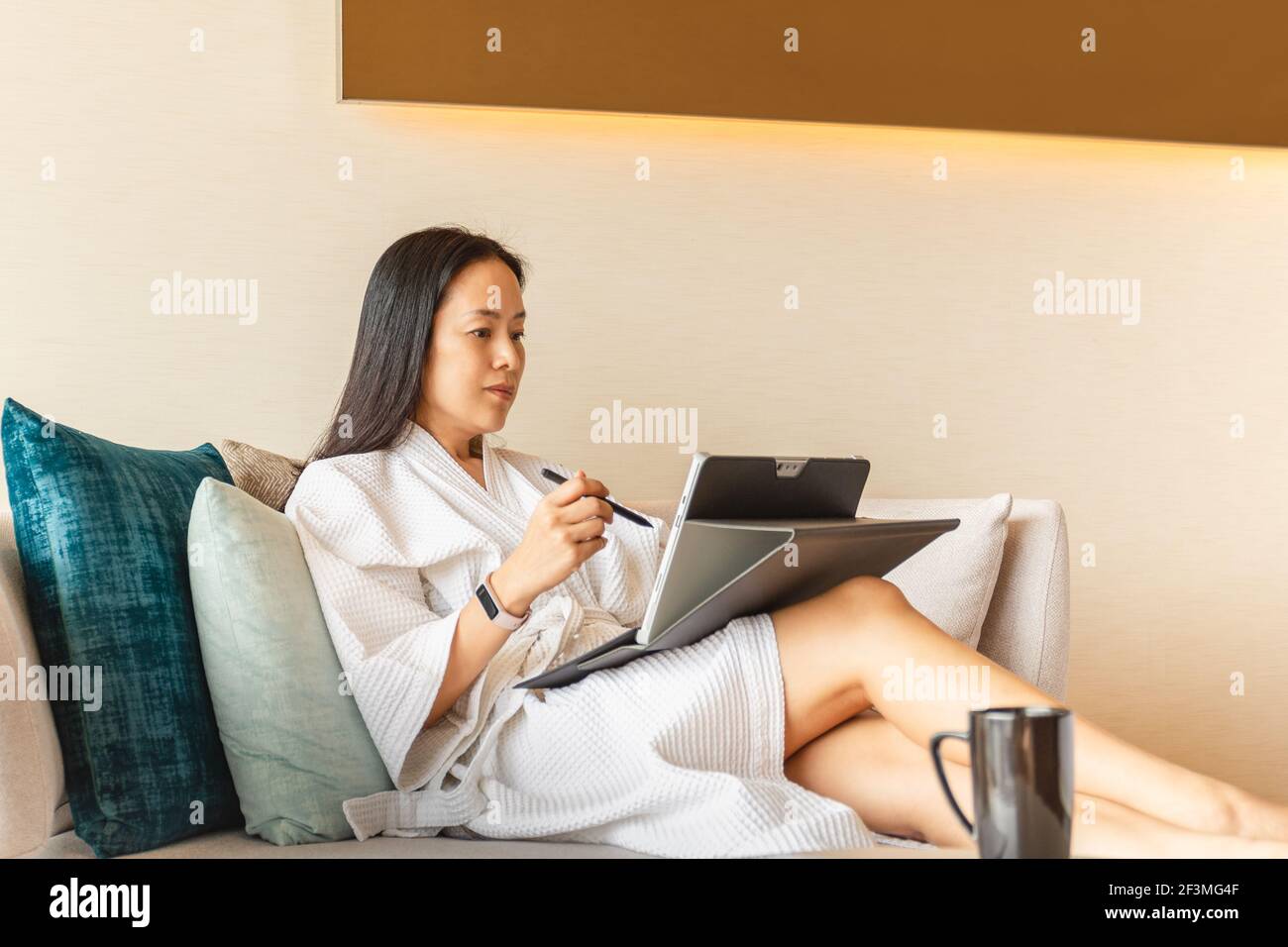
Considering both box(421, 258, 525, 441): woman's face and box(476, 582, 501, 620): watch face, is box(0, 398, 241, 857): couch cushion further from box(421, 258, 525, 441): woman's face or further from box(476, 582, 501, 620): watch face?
box(421, 258, 525, 441): woman's face

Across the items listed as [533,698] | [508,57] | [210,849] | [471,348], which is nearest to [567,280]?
[508,57]

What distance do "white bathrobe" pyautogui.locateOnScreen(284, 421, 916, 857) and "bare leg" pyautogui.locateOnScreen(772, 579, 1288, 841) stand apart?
0.10 meters

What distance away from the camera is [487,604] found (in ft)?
5.04

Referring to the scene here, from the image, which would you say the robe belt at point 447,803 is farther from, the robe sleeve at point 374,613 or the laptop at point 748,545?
the laptop at point 748,545

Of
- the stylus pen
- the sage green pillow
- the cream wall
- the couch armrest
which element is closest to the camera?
the sage green pillow

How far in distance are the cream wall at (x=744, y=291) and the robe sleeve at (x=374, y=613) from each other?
2.53ft

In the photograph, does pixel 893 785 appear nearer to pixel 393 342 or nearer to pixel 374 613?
pixel 374 613

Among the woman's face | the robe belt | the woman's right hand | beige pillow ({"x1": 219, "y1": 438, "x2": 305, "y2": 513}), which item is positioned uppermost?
the woman's face

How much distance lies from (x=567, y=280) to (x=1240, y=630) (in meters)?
1.85

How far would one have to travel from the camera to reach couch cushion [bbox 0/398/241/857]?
135 centimetres

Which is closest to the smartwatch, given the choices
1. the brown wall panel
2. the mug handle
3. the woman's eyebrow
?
the woman's eyebrow

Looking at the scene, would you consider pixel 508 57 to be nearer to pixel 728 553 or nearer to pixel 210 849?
pixel 728 553

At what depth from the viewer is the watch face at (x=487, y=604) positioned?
1531 millimetres

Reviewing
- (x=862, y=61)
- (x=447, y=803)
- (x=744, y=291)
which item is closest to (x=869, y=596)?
(x=447, y=803)
